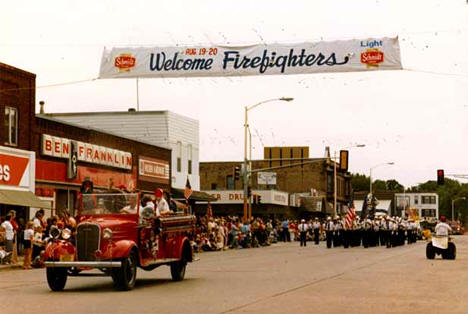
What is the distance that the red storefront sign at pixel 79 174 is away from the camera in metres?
40.6

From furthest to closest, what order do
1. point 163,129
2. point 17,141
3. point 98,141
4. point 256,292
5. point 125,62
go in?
point 163,129, point 98,141, point 17,141, point 125,62, point 256,292

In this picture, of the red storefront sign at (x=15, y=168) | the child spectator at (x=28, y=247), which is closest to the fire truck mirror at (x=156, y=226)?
the child spectator at (x=28, y=247)

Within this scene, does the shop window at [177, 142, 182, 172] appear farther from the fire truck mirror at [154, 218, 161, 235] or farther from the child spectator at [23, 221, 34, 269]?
the fire truck mirror at [154, 218, 161, 235]

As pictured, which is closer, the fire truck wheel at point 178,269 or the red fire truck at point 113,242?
the red fire truck at point 113,242

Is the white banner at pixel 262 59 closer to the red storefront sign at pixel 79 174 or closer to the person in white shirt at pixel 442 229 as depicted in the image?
the person in white shirt at pixel 442 229

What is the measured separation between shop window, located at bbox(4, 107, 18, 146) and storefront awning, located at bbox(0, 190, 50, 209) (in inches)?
87.4

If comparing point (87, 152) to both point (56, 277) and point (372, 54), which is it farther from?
point (56, 277)

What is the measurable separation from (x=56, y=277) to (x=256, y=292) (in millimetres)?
4179

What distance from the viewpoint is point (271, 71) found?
27.1 metres

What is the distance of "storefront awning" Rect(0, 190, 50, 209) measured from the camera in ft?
A: 118

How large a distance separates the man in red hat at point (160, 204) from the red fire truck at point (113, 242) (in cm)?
15

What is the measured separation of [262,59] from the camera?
27.2 metres

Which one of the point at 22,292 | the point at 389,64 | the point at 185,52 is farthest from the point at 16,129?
the point at 22,292

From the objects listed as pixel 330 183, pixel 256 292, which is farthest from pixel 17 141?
pixel 330 183
